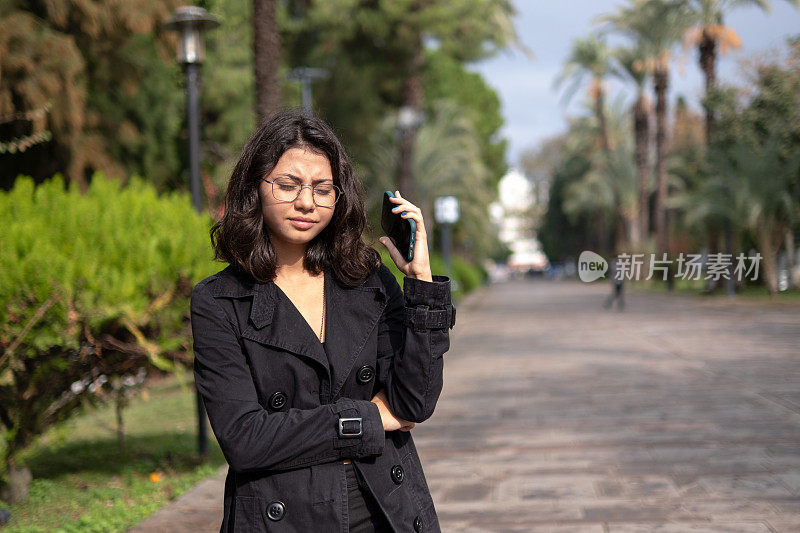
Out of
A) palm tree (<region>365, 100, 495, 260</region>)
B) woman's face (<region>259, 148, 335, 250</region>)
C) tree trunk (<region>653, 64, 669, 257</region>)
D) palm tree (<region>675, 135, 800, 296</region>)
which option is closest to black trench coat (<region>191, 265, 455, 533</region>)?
woman's face (<region>259, 148, 335, 250</region>)

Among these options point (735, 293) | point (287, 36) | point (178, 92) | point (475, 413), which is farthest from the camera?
point (735, 293)

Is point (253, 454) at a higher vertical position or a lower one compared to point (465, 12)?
lower

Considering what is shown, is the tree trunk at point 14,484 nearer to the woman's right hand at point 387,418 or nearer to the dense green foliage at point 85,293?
the dense green foliage at point 85,293

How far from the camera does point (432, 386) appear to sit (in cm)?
213

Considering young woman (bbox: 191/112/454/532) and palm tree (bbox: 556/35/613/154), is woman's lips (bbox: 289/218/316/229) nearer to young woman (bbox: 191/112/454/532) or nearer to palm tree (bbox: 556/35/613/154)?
young woman (bbox: 191/112/454/532)

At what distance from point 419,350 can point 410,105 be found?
24115 mm

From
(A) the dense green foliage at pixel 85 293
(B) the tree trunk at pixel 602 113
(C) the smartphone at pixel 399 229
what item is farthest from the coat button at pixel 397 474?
(B) the tree trunk at pixel 602 113

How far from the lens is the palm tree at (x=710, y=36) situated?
96.7 ft

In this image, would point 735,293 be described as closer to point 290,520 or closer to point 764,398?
point 764,398

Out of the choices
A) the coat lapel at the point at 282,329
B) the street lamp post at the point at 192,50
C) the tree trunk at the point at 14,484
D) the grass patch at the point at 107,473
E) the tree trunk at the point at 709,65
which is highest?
the tree trunk at the point at 709,65

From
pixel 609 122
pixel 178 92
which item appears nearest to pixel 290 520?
pixel 178 92

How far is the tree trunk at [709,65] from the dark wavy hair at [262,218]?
29729 millimetres

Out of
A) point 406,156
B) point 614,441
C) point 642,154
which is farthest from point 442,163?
point 614,441

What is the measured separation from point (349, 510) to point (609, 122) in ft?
195
